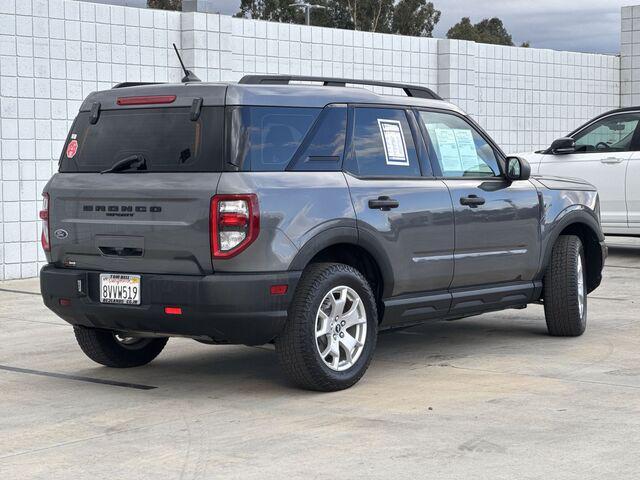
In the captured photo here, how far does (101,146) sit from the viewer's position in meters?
7.66

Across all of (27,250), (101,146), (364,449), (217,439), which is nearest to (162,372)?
(101,146)

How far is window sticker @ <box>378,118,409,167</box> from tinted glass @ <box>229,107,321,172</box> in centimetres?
68

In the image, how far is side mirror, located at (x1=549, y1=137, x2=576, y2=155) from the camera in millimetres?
14719

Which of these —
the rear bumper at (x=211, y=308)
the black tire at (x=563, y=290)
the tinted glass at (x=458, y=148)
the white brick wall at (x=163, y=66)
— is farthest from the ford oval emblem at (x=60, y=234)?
the white brick wall at (x=163, y=66)

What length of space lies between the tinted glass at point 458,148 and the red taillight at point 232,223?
6.22 ft

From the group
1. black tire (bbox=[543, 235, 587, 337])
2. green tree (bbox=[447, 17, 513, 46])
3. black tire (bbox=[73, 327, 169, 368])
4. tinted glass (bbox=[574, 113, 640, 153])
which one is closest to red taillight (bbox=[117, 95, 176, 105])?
black tire (bbox=[73, 327, 169, 368])

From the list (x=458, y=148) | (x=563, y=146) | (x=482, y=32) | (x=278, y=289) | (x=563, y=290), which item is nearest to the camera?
(x=278, y=289)

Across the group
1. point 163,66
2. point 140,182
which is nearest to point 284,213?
point 140,182

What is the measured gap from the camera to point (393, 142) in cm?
804

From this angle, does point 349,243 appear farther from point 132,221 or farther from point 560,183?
point 560,183

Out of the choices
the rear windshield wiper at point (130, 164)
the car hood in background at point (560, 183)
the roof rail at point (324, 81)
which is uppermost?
the roof rail at point (324, 81)

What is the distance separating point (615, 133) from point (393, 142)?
771 centimetres

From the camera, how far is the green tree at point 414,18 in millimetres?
61281

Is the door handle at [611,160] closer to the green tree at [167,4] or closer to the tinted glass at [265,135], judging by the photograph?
the tinted glass at [265,135]
